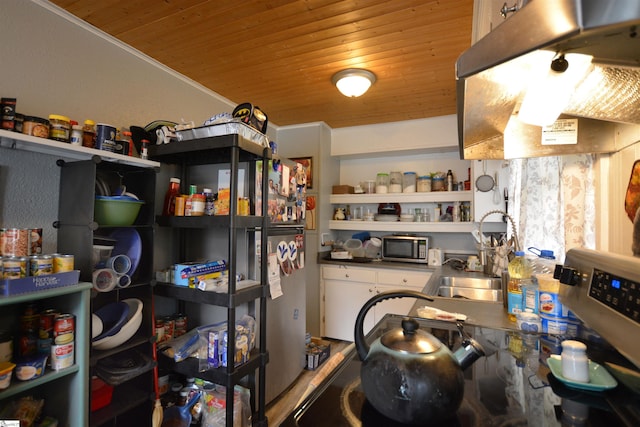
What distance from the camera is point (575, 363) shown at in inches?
25.0

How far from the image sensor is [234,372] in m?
1.59

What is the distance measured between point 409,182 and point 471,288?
1.53 m

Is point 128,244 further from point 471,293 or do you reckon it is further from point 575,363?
point 471,293

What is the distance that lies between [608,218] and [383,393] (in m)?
1.14

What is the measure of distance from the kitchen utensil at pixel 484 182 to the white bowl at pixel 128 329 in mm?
2774

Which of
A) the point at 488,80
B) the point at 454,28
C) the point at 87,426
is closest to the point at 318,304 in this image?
the point at 87,426

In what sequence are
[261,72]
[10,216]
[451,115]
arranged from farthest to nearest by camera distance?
1. [451,115]
2. [261,72]
3. [10,216]

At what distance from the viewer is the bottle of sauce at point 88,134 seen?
1.41 meters

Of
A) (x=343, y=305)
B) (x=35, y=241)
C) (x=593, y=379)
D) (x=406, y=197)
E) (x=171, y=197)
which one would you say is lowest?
(x=343, y=305)

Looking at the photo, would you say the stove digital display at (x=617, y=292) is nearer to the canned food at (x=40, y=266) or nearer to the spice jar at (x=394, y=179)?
the canned food at (x=40, y=266)

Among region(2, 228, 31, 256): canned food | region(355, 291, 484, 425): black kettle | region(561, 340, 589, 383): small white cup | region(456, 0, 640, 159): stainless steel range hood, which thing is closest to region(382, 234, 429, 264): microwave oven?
region(456, 0, 640, 159): stainless steel range hood

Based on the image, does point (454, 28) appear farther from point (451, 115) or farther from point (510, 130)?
point (451, 115)

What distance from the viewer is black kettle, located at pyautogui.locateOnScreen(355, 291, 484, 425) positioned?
506mm

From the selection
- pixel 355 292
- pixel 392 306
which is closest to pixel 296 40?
pixel 355 292
